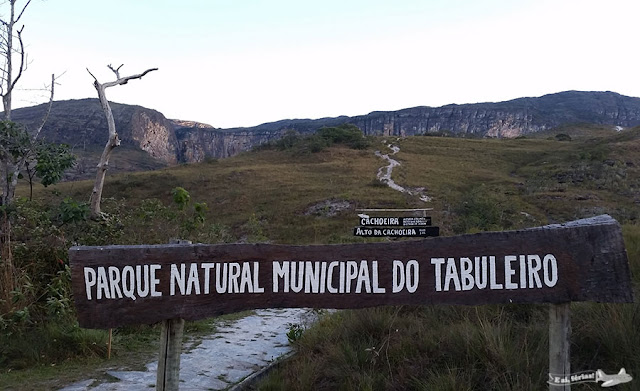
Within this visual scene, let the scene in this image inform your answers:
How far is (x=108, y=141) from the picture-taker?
23.8 ft

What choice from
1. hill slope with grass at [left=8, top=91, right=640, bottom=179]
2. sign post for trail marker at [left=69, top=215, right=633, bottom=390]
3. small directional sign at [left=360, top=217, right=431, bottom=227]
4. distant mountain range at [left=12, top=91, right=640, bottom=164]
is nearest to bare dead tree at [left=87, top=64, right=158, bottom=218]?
sign post for trail marker at [left=69, top=215, right=633, bottom=390]

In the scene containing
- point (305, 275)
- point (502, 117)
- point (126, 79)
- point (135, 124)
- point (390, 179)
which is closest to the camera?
point (305, 275)

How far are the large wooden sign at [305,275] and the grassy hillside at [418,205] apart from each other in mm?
837

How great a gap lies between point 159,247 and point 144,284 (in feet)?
0.75

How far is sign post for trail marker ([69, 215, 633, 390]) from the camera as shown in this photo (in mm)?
2482

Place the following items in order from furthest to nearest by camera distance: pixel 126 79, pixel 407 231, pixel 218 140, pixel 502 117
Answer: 1. pixel 218 140
2. pixel 502 117
3. pixel 407 231
4. pixel 126 79

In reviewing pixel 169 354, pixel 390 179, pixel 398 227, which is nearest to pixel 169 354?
pixel 169 354

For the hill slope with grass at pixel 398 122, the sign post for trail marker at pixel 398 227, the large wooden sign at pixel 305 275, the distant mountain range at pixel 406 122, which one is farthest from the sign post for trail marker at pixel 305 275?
the distant mountain range at pixel 406 122

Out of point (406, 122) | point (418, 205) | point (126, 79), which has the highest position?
point (406, 122)

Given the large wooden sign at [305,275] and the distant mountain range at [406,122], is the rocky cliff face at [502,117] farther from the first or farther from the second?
the large wooden sign at [305,275]

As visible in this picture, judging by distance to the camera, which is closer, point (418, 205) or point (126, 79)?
point (126, 79)

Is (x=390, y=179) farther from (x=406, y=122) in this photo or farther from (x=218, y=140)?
(x=406, y=122)

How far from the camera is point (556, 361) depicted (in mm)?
2441

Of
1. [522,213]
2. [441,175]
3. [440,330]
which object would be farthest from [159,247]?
[441,175]
